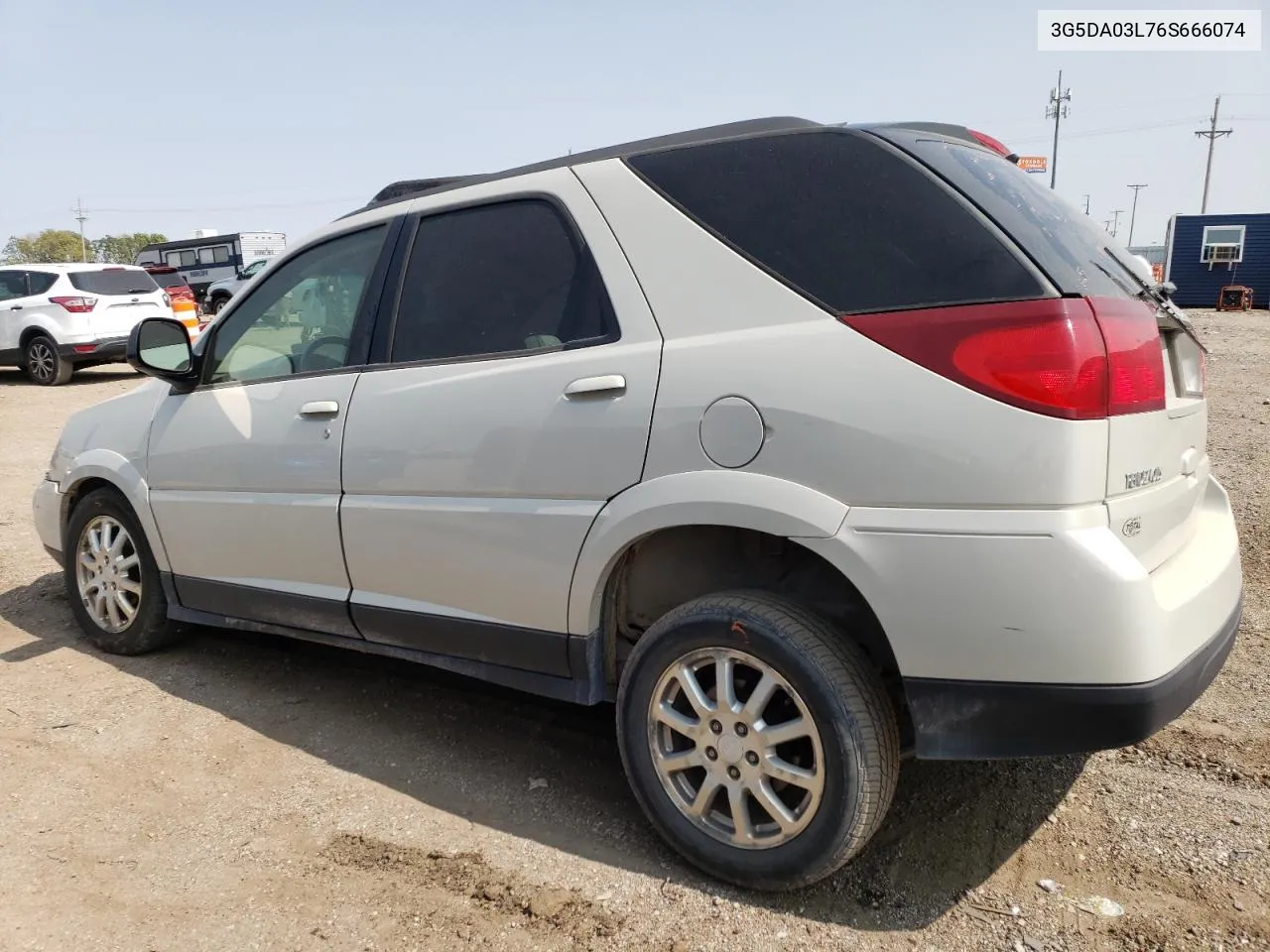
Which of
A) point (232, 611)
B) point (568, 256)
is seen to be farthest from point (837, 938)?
point (232, 611)

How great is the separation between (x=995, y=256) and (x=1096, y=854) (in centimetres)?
165

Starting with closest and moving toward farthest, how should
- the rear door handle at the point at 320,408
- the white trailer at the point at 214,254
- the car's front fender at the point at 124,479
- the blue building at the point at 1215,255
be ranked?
the rear door handle at the point at 320,408 < the car's front fender at the point at 124,479 < the blue building at the point at 1215,255 < the white trailer at the point at 214,254

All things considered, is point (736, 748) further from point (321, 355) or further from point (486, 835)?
point (321, 355)

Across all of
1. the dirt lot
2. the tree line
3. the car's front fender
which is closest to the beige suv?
the dirt lot

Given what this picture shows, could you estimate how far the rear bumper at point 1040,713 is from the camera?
2111 mm

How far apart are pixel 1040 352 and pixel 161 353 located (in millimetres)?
3384

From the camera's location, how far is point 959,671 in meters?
2.21

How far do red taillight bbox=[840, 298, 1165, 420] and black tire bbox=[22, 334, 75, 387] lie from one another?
47.6 feet

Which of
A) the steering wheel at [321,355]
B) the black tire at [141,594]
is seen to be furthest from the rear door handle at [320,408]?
the black tire at [141,594]

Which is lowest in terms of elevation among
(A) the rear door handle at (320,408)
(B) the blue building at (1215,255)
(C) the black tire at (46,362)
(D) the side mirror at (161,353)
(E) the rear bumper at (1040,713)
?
(B) the blue building at (1215,255)

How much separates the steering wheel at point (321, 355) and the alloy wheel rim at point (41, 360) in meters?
12.4

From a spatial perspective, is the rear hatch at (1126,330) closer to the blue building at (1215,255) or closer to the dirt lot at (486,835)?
the dirt lot at (486,835)

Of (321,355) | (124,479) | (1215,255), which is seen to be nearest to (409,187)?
(321,355)

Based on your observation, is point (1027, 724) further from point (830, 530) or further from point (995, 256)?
point (995, 256)
